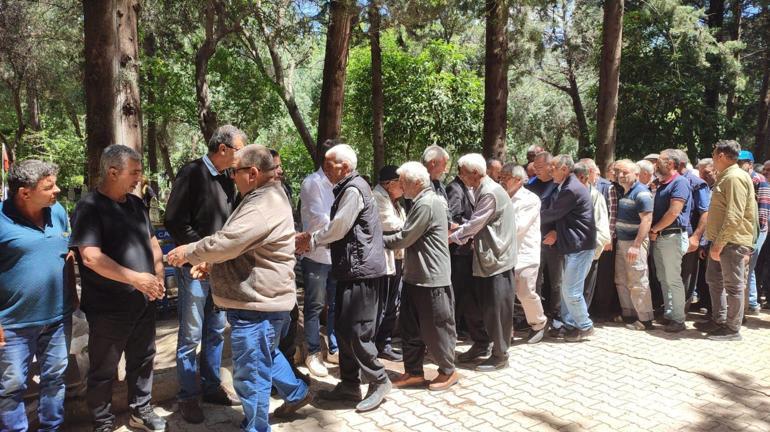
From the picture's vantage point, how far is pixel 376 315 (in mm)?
Result: 4605

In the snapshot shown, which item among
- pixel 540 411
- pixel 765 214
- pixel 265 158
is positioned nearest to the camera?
pixel 265 158

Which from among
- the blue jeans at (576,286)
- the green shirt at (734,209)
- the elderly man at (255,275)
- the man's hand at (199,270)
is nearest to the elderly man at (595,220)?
the blue jeans at (576,286)

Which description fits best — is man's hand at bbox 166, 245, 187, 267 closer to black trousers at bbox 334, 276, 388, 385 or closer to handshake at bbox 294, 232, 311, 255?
handshake at bbox 294, 232, 311, 255

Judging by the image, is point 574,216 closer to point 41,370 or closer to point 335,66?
point 335,66

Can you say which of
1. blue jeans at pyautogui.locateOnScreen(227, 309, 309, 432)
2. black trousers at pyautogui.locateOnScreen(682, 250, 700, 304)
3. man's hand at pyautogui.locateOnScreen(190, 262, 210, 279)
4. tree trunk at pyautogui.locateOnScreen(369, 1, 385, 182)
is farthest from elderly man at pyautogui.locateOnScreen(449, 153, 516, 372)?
tree trunk at pyautogui.locateOnScreen(369, 1, 385, 182)

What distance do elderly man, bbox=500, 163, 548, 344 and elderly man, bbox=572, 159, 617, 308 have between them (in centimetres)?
95

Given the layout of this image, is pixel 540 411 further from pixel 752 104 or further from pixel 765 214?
pixel 752 104

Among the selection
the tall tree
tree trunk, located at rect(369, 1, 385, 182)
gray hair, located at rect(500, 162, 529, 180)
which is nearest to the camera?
the tall tree

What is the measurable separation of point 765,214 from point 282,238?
21.8 ft

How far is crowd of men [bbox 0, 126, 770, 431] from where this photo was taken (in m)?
3.57

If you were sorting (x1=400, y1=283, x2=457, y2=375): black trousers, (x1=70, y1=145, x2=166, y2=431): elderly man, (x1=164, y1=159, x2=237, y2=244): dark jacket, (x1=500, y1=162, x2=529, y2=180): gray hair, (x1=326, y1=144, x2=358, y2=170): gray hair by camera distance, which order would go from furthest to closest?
(x1=500, y1=162, x2=529, y2=180): gray hair < (x1=400, y1=283, x2=457, y2=375): black trousers < (x1=326, y1=144, x2=358, y2=170): gray hair < (x1=164, y1=159, x2=237, y2=244): dark jacket < (x1=70, y1=145, x2=166, y2=431): elderly man

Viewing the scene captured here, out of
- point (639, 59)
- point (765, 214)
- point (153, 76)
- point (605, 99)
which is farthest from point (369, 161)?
point (765, 214)

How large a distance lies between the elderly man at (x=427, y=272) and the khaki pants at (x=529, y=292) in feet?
4.70

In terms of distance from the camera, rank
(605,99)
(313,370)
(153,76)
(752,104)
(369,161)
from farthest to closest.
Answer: (752,104) → (369,161) → (153,76) → (605,99) → (313,370)
